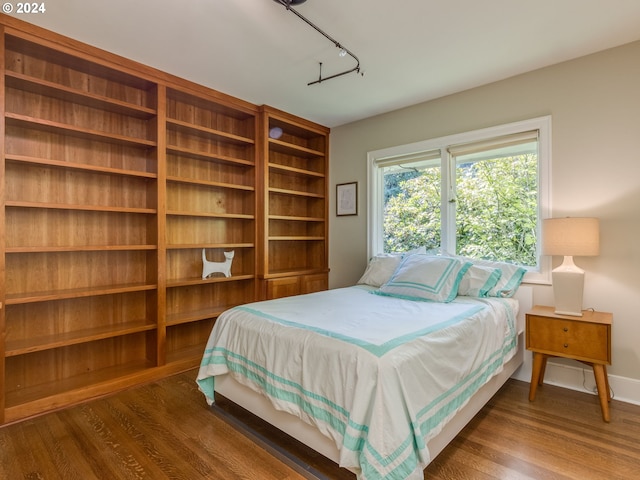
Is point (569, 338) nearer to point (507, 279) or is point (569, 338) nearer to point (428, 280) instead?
point (507, 279)

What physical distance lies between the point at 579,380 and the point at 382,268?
1.71 meters

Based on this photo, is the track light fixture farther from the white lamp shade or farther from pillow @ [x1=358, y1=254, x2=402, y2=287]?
the white lamp shade

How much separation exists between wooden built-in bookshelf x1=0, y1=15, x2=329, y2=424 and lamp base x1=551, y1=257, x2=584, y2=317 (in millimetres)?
2369

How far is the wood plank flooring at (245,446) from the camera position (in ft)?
5.37

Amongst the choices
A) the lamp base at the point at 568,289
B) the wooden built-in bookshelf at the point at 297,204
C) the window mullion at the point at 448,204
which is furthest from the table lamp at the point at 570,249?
the wooden built-in bookshelf at the point at 297,204

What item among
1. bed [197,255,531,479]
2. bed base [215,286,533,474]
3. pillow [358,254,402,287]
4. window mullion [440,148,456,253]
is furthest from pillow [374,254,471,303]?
bed base [215,286,533,474]

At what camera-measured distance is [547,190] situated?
2676mm

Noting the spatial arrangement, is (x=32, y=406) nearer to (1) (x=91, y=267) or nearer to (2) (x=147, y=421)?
(2) (x=147, y=421)

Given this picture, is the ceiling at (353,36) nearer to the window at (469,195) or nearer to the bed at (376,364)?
the window at (469,195)

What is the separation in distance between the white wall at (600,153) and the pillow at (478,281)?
0.38 metres

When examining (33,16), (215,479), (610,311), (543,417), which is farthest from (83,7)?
(610,311)

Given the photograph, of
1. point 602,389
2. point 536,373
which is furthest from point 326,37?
point 602,389

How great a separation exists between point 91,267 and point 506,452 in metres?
3.08

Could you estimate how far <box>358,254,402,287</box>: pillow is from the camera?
3189 mm
